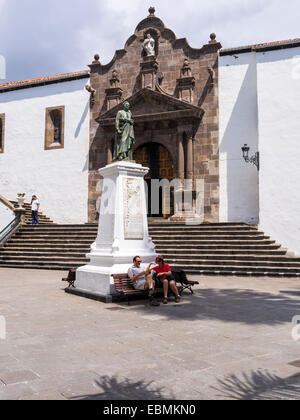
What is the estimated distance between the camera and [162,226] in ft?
51.5

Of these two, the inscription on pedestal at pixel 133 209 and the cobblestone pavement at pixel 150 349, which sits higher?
the inscription on pedestal at pixel 133 209

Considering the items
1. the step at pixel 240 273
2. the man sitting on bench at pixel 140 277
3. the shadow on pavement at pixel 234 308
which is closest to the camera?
the shadow on pavement at pixel 234 308

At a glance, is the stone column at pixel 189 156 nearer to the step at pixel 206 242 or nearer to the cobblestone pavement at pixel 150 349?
the step at pixel 206 242

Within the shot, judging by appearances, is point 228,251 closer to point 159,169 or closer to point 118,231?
point 118,231

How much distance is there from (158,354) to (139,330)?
1.05 m

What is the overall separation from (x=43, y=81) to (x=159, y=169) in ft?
28.3

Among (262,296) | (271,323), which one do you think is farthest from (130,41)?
(271,323)

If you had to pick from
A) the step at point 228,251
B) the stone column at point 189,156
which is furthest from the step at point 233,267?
the stone column at point 189,156

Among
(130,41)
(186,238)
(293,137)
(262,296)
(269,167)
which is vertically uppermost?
A: (130,41)

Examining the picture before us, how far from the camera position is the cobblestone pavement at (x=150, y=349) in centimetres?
325

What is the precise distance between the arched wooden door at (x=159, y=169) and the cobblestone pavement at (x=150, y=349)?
1158 cm

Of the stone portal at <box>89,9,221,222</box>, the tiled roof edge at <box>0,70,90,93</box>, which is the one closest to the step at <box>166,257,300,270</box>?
the stone portal at <box>89,9,221,222</box>

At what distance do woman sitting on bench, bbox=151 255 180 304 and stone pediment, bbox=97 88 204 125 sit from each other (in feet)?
40.7

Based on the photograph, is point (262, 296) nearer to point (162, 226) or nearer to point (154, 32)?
point (162, 226)
